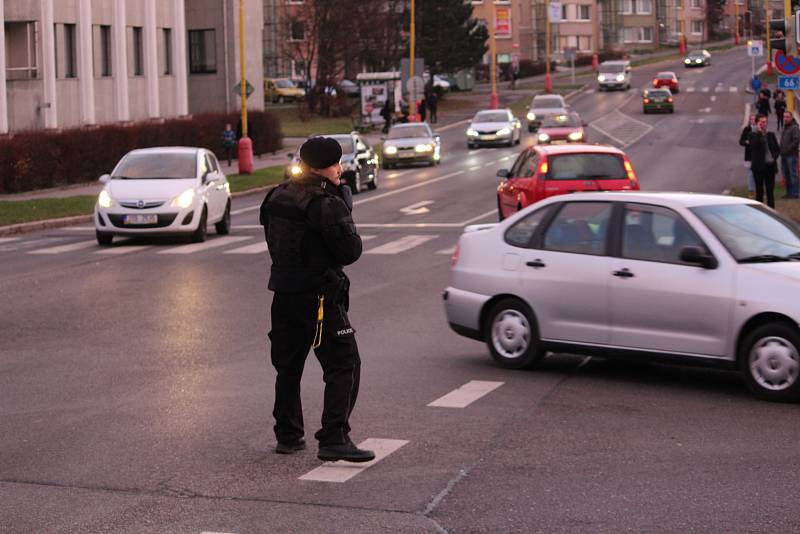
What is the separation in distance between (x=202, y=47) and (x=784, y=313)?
57.8 meters

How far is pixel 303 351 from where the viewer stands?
8.32 metres

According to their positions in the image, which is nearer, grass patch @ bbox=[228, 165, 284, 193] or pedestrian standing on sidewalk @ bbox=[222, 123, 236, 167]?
grass patch @ bbox=[228, 165, 284, 193]

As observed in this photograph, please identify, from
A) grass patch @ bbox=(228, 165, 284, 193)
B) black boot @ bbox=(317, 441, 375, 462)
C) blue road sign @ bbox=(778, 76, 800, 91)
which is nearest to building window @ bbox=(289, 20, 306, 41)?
grass patch @ bbox=(228, 165, 284, 193)

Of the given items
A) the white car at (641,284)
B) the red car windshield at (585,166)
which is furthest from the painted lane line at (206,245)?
the white car at (641,284)

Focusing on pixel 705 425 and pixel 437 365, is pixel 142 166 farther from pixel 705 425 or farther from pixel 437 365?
pixel 705 425

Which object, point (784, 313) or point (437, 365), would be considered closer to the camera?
point (784, 313)

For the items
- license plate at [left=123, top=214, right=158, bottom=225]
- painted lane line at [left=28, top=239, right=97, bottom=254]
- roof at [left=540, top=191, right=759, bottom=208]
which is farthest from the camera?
license plate at [left=123, top=214, right=158, bottom=225]

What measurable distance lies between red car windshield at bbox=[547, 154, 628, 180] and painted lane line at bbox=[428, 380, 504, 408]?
11413mm

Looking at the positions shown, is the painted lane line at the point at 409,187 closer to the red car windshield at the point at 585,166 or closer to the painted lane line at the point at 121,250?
the painted lane line at the point at 121,250

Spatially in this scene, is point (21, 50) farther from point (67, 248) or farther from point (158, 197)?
point (158, 197)

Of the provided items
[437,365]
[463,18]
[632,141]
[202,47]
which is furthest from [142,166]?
[463,18]

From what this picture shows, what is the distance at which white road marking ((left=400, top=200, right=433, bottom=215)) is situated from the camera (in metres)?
31.7

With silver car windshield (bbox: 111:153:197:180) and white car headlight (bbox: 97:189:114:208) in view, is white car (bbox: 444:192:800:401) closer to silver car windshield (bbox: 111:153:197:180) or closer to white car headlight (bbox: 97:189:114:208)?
white car headlight (bbox: 97:189:114:208)

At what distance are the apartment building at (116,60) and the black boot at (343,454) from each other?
37.9 m
